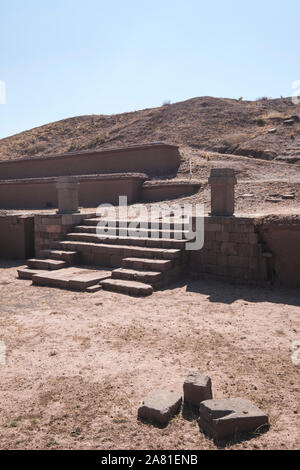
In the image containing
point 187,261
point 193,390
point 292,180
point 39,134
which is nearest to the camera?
point 193,390

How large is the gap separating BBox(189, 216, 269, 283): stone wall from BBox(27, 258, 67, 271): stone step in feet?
10.3

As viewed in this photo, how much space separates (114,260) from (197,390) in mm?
5845

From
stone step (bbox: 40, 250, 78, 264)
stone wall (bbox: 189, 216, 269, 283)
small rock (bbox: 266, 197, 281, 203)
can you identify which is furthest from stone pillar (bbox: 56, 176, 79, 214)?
small rock (bbox: 266, 197, 281, 203)

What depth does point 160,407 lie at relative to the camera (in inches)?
132

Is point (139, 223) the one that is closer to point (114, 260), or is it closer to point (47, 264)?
point (114, 260)

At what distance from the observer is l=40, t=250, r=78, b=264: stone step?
378 inches

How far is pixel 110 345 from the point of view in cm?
502

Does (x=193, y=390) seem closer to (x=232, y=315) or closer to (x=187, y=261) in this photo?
(x=232, y=315)

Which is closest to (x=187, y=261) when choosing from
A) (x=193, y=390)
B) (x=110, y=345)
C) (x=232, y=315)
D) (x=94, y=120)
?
(x=232, y=315)

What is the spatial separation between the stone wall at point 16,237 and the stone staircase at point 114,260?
1402mm

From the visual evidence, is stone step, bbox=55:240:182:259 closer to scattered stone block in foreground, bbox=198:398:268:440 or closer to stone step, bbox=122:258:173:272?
stone step, bbox=122:258:173:272

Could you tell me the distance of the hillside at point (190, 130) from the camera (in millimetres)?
18953

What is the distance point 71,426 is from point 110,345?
1752 millimetres
